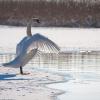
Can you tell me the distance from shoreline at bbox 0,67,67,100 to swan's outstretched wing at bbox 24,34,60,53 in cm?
50

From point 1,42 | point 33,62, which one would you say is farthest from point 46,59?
point 1,42

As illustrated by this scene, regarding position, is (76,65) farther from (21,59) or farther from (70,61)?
(21,59)

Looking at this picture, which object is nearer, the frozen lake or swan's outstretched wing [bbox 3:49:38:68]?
the frozen lake

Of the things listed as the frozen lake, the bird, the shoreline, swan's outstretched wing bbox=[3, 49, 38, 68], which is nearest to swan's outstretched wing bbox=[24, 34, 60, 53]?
the bird

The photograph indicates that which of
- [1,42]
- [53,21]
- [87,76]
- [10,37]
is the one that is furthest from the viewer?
[53,21]

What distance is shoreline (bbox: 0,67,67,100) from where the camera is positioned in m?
6.66

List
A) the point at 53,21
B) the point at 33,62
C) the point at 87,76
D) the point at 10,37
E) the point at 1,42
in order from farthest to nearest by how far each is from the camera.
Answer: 1. the point at 53,21
2. the point at 10,37
3. the point at 1,42
4. the point at 33,62
5. the point at 87,76

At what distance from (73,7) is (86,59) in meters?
21.3

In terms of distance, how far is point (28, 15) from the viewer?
3017 centimetres

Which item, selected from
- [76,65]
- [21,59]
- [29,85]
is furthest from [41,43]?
[76,65]

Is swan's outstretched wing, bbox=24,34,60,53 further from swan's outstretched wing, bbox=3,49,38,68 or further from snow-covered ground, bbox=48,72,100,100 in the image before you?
snow-covered ground, bbox=48,72,100,100

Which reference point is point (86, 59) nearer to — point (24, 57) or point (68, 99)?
point (24, 57)

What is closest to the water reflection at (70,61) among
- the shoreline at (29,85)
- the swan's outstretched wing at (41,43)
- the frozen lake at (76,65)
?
the frozen lake at (76,65)

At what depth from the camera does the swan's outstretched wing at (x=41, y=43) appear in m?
8.78
